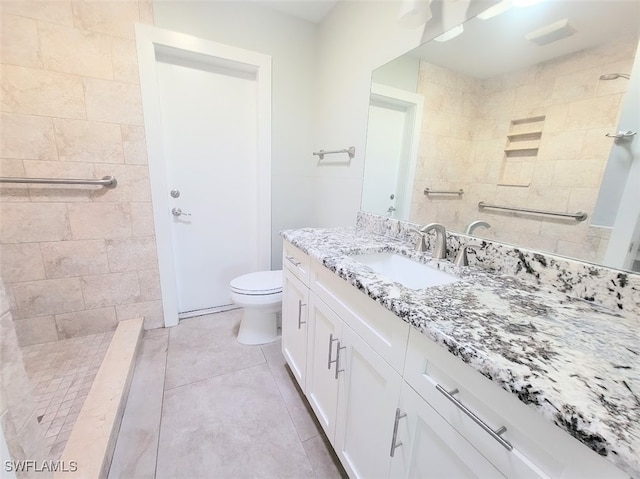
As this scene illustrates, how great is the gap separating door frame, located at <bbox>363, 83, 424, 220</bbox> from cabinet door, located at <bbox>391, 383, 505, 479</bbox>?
0.97m

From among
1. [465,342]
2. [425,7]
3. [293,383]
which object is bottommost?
[293,383]

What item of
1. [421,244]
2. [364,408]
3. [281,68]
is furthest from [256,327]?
[281,68]

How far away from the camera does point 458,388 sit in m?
0.55

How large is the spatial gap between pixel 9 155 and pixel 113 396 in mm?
1406

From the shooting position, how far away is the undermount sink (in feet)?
3.38

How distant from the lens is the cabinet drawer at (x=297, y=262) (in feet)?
4.02

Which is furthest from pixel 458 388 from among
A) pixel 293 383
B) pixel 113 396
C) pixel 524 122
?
pixel 113 396

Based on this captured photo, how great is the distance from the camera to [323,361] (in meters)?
1.10

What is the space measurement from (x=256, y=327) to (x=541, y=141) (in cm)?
180

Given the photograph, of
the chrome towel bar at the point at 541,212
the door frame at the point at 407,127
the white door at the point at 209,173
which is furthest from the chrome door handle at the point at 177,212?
the chrome towel bar at the point at 541,212

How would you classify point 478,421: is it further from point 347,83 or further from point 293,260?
point 347,83

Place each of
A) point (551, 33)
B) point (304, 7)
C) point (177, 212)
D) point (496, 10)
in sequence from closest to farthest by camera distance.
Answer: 1. point (551, 33)
2. point (496, 10)
3. point (304, 7)
4. point (177, 212)

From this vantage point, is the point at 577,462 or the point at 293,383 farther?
the point at 293,383

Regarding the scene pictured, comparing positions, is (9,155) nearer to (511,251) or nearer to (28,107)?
(28,107)
